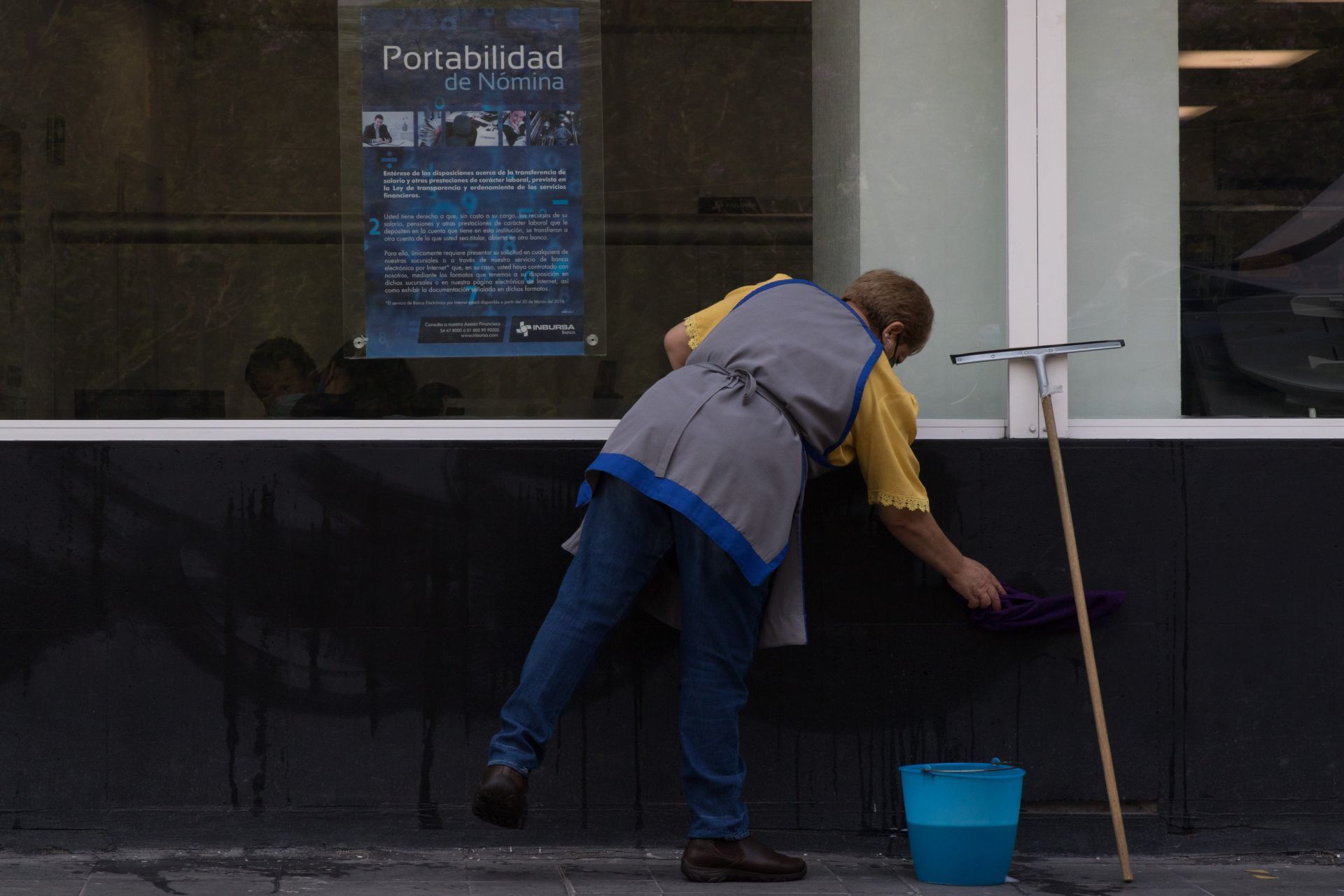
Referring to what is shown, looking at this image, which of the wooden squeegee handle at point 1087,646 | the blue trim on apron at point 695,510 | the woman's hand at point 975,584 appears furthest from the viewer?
the woman's hand at point 975,584

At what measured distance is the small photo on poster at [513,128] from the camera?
15.1 feet

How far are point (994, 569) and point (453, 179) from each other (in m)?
2.08

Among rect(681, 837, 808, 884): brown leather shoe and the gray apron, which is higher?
the gray apron

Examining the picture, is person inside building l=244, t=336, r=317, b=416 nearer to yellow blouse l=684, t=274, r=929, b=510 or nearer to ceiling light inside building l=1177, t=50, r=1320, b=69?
yellow blouse l=684, t=274, r=929, b=510

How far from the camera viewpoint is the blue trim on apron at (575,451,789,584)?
378 centimetres

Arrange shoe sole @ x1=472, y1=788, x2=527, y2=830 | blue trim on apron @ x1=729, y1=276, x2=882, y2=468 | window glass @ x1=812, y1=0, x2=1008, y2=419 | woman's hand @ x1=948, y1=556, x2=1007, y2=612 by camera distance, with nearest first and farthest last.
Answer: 1. shoe sole @ x1=472, y1=788, x2=527, y2=830
2. blue trim on apron @ x1=729, y1=276, x2=882, y2=468
3. woman's hand @ x1=948, y1=556, x2=1007, y2=612
4. window glass @ x1=812, y1=0, x2=1008, y2=419

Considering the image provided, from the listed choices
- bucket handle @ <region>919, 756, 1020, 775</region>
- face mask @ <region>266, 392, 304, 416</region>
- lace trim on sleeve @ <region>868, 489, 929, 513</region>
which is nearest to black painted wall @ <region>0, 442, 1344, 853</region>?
face mask @ <region>266, 392, 304, 416</region>

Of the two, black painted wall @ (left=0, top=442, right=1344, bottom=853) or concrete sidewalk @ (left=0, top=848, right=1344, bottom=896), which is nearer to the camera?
concrete sidewalk @ (left=0, top=848, right=1344, bottom=896)

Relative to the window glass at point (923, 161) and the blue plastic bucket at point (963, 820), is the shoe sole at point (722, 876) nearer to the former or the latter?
the blue plastic bucket at point (963, 820)

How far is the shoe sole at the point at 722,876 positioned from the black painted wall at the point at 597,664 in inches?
16.2

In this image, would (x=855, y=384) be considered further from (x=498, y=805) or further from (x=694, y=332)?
(x=498, y=805)

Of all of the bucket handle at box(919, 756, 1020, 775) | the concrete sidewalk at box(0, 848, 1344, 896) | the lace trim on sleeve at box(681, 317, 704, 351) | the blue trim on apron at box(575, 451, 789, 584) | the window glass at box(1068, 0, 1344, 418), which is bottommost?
the concrete sidewalk at box(0, 848, 1344, 896)

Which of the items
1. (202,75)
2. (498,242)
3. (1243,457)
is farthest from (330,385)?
(1243,457)

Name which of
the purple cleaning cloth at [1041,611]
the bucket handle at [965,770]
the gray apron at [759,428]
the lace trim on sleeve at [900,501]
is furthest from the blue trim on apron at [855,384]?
the bucket handle at [965,770]
